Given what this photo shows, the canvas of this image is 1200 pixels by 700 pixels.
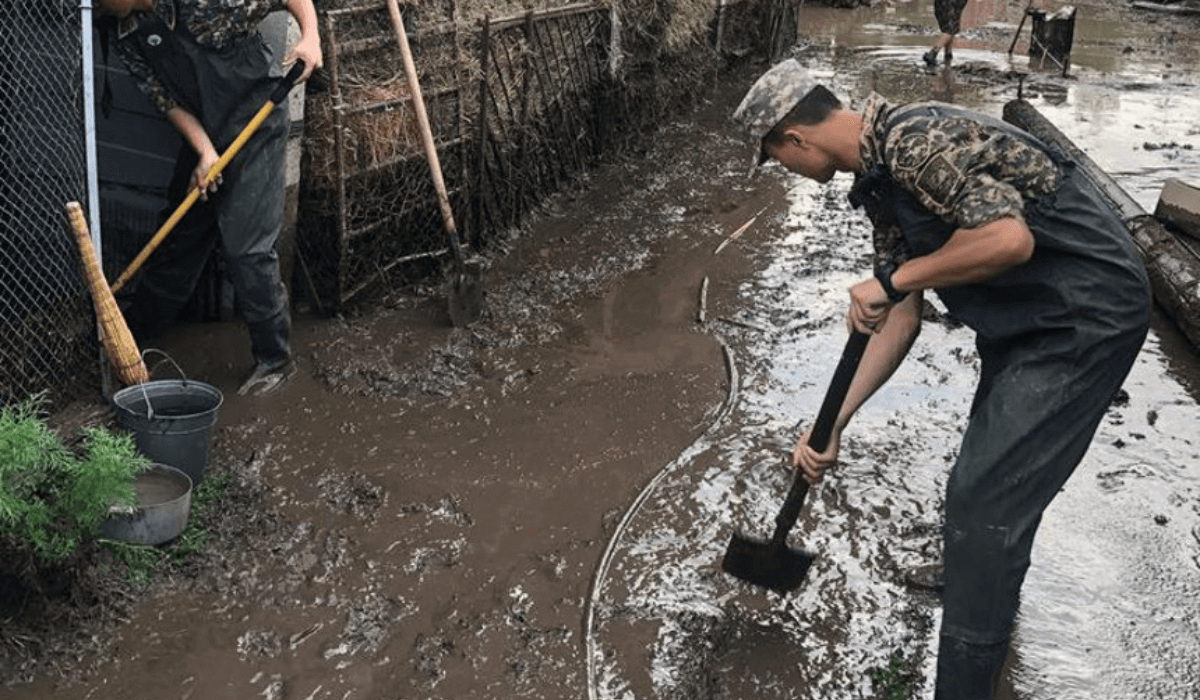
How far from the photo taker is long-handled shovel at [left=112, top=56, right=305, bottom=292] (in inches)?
199

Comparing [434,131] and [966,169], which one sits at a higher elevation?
[966,169]

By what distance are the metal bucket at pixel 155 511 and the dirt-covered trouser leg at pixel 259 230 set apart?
48.6 inches

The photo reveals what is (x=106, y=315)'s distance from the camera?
4.63 metres

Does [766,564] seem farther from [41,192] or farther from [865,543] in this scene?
[41,192]

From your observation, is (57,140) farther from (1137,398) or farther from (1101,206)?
(1137,398)

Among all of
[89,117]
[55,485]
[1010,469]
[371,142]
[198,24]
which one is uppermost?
[198,24]

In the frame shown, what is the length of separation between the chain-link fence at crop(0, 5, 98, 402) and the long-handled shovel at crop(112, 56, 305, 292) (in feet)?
1.05

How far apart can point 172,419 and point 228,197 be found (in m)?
1.33

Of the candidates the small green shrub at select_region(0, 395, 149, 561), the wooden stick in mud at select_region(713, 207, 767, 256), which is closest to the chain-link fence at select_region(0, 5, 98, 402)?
the small green shrub at select_region(0, 395, 149, 561)

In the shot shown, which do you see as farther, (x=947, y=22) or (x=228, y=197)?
(x=947, y=22)

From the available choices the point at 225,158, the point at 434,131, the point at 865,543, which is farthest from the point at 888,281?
the point at 434,131

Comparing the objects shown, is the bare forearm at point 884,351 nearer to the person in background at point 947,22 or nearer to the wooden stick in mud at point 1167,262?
the wooden stick in mud at point 1167,262

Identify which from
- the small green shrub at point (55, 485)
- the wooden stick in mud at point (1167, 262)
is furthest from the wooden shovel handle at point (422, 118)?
the wooden stick in mud at point (1167, 262)

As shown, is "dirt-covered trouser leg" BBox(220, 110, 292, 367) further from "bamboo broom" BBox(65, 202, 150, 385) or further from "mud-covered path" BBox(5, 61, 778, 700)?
"bamboo broom" BBox(65, 202, 150, 385)
